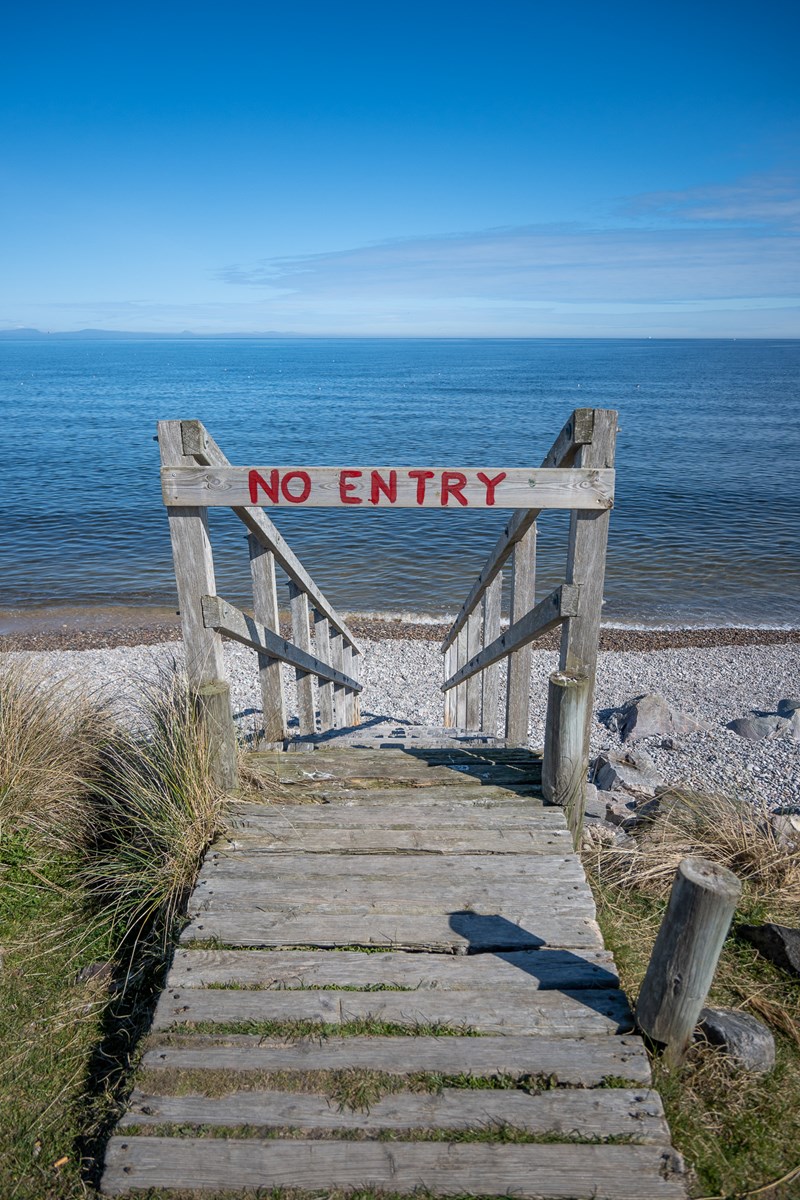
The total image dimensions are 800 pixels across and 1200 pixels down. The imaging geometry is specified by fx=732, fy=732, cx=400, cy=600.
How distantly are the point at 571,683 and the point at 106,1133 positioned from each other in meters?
2.72

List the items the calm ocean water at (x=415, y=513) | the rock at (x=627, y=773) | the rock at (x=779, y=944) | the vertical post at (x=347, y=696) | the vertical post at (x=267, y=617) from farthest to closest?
the calm ocean water at (x=415, y=513) < the vertical post at (x=347, y=696) < the rock at (x=627, y=773) < the vertical post at (x=267, y=617) < the rock at (x=779, y=944)

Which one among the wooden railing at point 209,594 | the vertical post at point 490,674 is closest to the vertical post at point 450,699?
the vertical post at point 490,674

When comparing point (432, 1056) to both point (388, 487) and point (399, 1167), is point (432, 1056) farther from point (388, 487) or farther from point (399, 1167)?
point (388, 487)

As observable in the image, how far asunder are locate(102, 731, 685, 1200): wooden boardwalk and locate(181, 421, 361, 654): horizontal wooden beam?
172 centimetres

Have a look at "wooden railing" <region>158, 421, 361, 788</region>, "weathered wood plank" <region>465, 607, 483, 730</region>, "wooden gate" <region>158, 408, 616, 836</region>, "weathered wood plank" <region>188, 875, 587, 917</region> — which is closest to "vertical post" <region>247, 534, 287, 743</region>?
"wooden railing" <region>158, 421, 361, 788</region>

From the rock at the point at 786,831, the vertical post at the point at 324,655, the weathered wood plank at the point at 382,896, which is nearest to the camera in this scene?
the weathered wood plank at the point at 382,896

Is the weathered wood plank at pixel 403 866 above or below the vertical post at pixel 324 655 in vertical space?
above

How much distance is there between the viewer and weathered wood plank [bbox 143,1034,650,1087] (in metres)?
2.57

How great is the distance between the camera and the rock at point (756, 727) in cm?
920

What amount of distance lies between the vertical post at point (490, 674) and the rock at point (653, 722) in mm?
2560

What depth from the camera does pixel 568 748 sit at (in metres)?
3.93

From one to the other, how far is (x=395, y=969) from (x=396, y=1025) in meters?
0.27

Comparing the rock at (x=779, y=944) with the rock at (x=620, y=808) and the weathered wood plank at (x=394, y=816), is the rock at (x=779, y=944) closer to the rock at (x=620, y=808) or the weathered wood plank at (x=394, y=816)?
the weathered wood plank at (x=394, y=816)

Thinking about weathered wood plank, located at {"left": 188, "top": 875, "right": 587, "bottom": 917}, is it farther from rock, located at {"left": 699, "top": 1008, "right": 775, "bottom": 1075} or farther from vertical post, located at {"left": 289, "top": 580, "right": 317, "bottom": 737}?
vertical post, located at {"left": 289, "top": 580, "right": 317, "bottom": 737}
